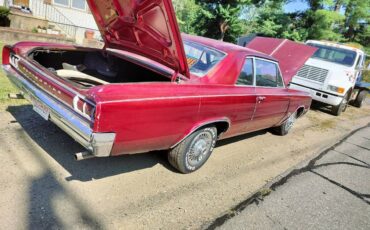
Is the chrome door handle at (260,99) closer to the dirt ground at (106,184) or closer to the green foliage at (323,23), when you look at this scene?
the dirt ground at (106,184)

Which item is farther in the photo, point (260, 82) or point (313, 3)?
point (313, 3)

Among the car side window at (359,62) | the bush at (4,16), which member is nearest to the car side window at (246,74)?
the car side window at (359,62)

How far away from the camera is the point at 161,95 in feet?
9.91

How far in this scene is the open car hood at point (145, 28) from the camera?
3.05 metres

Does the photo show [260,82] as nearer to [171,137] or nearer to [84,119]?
[171,137]

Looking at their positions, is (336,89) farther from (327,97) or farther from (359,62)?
(359,62)

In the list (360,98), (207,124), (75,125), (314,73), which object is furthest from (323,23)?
(75,125)

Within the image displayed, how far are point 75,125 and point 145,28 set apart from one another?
1.36 metres

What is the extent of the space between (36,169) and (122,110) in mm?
1440

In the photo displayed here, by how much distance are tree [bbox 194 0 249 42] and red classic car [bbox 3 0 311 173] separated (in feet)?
50.9

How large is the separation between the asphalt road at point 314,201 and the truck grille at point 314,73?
4.58m

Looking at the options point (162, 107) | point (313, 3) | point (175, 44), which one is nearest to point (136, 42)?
point (175, 44)

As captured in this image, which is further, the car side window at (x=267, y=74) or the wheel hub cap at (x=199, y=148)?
the car side window at (x=267, y=74)

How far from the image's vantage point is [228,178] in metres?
4.11
